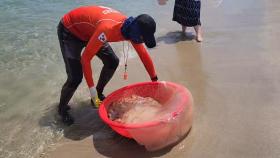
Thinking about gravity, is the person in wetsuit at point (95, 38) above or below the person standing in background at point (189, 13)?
above

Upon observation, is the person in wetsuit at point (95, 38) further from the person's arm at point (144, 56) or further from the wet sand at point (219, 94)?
the wet sand at point (219, 94)

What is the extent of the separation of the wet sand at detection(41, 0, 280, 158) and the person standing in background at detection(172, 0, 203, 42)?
0.22 meters

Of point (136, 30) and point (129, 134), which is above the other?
point (136, 30)

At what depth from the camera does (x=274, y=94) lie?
4418mm

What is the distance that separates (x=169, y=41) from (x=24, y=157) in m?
3.52

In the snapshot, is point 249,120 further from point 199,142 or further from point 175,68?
point 175,68

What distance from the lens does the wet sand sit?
148 inches

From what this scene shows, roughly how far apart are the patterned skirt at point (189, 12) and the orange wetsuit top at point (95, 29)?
112 inches

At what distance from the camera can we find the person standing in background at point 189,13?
6770mm

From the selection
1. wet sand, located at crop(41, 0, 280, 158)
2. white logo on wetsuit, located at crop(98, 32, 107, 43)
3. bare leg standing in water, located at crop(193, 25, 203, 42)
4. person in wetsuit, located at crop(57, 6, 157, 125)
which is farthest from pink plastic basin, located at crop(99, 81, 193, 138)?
bare leg standing in water, located at crop(193, 25, 203, 42)

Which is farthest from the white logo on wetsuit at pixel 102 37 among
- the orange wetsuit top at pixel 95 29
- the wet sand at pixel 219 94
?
the wet sand at pixel 219 94

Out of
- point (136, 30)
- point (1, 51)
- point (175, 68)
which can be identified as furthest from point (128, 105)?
point (1, 51)

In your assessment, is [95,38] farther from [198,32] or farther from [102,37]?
[198,32]

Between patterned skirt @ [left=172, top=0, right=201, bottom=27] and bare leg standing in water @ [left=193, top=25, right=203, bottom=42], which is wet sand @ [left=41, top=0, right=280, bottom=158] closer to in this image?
bare leg standing in water @ [left=193, top=25, right=203, bottom=42]
